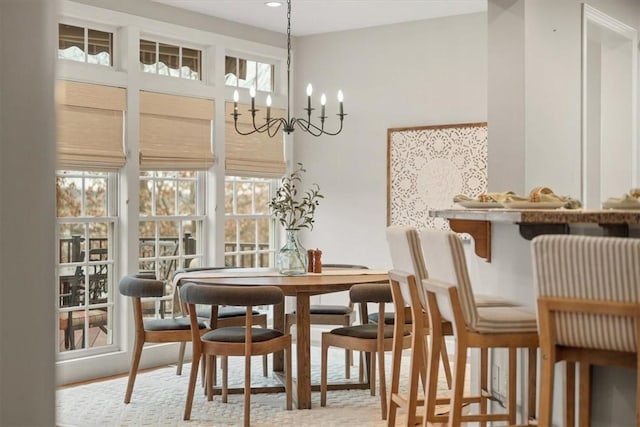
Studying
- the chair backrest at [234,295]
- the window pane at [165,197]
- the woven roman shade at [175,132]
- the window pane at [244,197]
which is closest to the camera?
the chair backrest at [234,295]

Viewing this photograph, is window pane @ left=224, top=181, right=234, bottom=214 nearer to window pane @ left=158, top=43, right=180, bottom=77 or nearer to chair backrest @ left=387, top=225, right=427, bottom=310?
window pane @ left=158, top=43, right=180, bottom=77

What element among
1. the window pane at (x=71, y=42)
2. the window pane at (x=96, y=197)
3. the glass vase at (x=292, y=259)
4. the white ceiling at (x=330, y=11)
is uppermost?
the white ceiling at (x=330, y=11)

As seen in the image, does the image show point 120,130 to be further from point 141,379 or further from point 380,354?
point 380,354

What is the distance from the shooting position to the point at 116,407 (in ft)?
17.0

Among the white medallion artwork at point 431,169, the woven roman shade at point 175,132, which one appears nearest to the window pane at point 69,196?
the woven roman shade at point 175,132

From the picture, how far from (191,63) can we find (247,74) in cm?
66

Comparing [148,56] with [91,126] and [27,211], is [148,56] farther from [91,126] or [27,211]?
[27,211]

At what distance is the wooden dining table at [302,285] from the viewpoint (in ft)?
16.5

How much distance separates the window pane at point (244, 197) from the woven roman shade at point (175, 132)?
0.50m

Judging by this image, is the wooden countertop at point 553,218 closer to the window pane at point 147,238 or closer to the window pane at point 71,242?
the window pane at point 71,242

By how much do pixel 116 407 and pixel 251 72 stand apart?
11.1ft

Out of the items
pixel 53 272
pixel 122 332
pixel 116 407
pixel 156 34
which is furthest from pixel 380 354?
pixel 53 272

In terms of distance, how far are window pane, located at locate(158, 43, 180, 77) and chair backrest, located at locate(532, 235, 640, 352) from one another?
4.68 metres

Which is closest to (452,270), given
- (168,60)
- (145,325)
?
(145,325)
